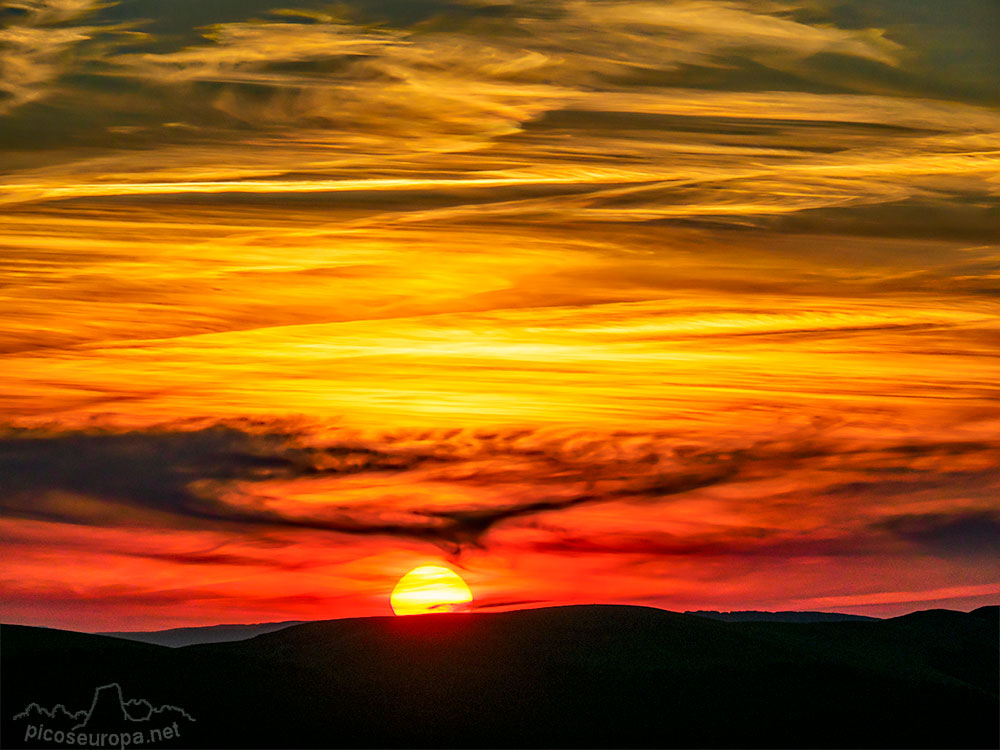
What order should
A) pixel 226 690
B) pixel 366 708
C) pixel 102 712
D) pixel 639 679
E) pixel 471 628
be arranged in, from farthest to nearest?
1. pixel 471 628
2. pixel 639 679
3. pixel 366 708
4. pixel 226 690
5. pixel 102 712

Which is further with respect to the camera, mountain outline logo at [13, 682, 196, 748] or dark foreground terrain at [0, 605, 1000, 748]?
dark foreground terrain at [0, 605, 1000, 748]

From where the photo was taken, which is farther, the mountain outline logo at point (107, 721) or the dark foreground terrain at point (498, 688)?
the dark foreground terrain at point (498, 688)

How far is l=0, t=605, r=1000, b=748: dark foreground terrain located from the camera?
133ft

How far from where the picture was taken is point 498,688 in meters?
52.0

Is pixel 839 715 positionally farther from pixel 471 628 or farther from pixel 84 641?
pixel 84 641

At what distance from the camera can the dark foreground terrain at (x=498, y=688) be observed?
40500 millimetres

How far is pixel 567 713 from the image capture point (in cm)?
4941

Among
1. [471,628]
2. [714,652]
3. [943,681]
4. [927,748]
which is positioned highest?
[471,628]

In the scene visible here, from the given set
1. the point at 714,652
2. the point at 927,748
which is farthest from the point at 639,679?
the point at 927,748

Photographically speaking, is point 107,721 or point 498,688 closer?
point 107,721

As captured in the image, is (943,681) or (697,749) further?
(943,681)

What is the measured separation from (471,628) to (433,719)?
14.9m

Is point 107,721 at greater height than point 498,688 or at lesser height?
lesser

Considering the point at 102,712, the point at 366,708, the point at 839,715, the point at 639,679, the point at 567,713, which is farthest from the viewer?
the point at 639,679
